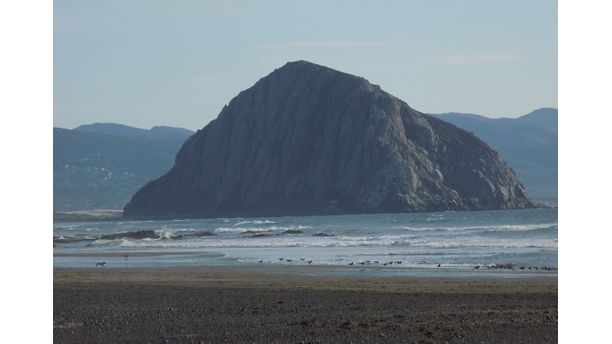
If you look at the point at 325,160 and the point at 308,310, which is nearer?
the point at 308,310

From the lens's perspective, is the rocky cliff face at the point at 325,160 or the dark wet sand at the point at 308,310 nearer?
the dark wet sand at the point at 308,310

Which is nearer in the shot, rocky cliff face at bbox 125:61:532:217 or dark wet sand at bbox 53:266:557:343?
dark wet sand at bbox 53:266:557:343

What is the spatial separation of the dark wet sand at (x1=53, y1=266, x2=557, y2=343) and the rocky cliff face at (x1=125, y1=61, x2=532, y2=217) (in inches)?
4979

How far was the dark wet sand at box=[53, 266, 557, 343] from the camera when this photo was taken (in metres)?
19.2

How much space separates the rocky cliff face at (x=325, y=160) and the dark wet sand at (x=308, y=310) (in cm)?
12648

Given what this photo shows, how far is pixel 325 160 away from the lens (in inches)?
6924

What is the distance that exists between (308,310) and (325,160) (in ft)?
501

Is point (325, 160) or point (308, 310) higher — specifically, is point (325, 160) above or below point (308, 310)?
above

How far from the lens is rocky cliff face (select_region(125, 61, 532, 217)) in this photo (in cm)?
16600

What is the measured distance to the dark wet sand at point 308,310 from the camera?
19.2 m

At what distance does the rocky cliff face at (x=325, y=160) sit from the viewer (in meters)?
166
